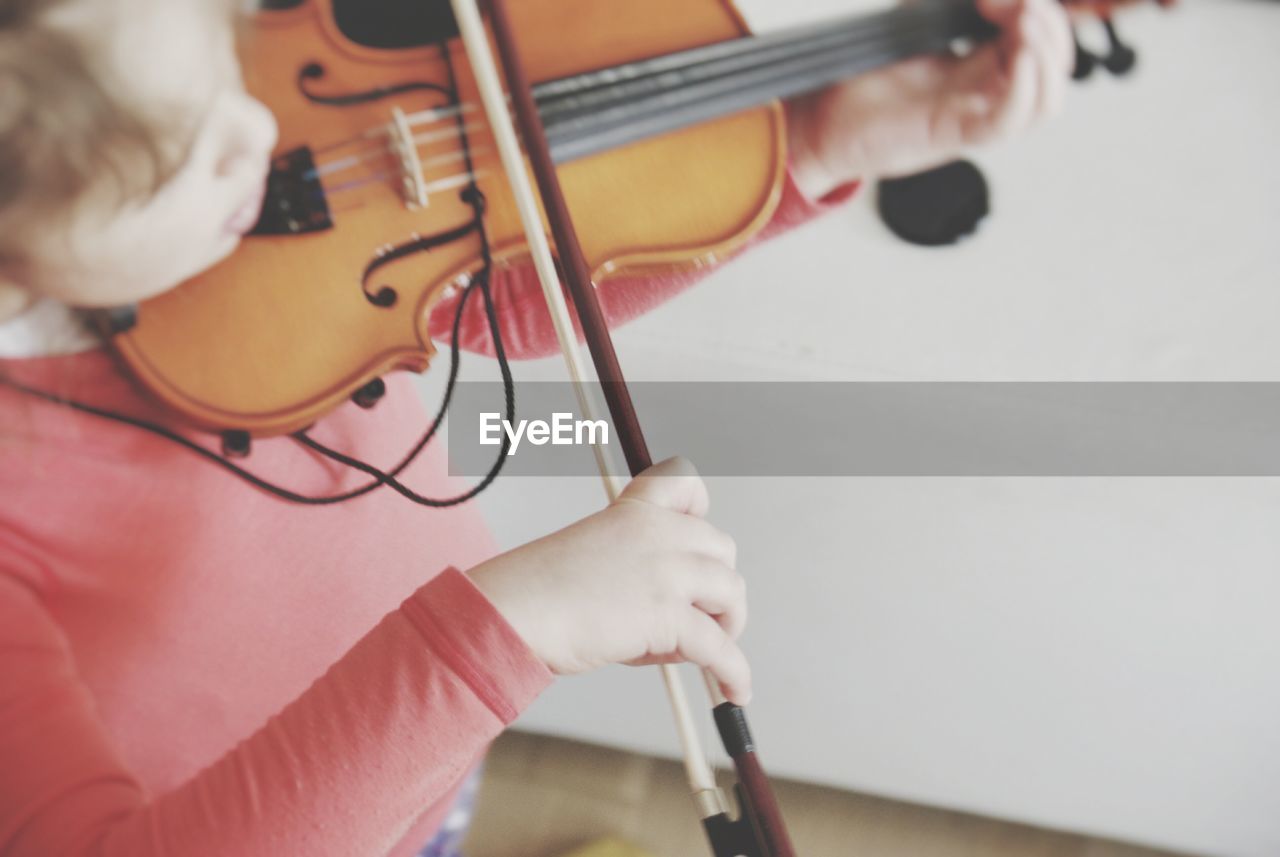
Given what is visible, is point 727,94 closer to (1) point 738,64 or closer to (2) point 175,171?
(1) point 738,64

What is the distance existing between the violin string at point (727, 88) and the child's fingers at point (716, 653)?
29 cm

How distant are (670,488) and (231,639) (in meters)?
0.30

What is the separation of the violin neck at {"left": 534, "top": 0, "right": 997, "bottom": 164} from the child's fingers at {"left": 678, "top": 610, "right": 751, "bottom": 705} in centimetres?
29

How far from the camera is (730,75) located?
58 centimetres

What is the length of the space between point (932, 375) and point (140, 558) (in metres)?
0.57

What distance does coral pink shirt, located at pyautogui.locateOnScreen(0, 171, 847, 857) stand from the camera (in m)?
0.41

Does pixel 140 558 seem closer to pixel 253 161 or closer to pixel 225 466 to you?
pixel 225 466

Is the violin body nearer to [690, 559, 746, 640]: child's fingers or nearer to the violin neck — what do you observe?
the violin neck

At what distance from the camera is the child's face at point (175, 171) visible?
Result: 335 mm

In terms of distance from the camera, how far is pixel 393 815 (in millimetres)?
422

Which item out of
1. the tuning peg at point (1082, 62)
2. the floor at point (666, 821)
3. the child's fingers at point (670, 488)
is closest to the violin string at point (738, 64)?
the tuning peg at point (1082, 62)

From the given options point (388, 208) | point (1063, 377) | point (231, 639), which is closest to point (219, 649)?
point (231, 639)

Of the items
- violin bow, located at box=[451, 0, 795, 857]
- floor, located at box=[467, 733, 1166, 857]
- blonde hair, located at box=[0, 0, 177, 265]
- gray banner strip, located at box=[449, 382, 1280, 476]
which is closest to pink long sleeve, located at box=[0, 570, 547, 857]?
violin bow, located at box=[451, 0, 795, 857]

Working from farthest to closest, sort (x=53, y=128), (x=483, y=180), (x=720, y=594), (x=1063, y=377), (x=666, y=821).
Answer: (x=666, y=821)
(x=1063, y=377)
(x=483, y=180)
(x=720, y=594)
(x=53, y=128)
